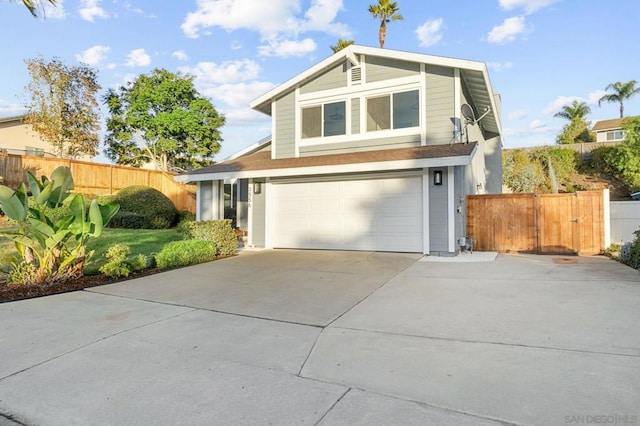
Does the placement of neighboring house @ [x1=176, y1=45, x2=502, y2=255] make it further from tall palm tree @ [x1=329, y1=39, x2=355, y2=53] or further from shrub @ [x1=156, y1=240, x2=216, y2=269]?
tall palm tree @ [x1=329, y1=39, x2=355, y2=53]

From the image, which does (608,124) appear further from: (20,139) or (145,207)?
(20,139)

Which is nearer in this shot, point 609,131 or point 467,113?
→ point 467,113

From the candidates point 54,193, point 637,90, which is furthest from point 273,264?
point 637,90

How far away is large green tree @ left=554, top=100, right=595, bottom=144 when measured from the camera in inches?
1314

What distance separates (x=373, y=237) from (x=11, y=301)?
25.9ft

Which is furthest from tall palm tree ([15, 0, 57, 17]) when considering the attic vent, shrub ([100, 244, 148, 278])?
the attic vent

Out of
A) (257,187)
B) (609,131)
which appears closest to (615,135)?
(609,131)

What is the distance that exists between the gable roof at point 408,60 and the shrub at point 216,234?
4.71 m

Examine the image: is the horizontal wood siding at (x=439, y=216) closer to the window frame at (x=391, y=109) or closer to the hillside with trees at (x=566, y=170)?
the window frame at (x=391, y=109)

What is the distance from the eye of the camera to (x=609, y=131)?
107 feet

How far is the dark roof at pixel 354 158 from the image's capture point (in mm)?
9102

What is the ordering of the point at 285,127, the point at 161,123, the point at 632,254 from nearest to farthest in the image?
the point at 632,254
the point at 285,127
the point at 161,123

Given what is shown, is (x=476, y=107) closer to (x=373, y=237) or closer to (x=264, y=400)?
(x=373, y=237)

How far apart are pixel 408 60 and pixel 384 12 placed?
1113 centimetres
